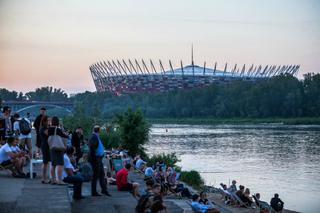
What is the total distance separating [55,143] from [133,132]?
45.4ft

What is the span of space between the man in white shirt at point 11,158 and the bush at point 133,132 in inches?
499

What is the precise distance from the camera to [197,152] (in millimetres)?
31656

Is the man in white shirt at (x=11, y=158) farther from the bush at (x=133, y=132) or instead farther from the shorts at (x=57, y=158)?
the bush at (x=133, y=132)

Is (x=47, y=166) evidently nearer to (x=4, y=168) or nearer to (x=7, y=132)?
(x=4, y=168)

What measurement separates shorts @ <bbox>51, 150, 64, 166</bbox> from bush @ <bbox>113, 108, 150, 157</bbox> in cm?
1350

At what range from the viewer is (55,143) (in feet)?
29.0

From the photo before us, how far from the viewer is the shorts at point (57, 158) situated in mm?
8836

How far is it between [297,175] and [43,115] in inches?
557

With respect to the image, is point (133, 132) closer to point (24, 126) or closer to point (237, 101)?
point (24, 126)

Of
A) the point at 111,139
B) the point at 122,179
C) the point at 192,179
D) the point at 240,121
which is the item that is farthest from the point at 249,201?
the point at 240,121

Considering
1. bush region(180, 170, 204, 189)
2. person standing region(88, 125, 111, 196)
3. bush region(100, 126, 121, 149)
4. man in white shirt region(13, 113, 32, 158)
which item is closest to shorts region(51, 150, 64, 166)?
person standing region(88, 125, 111, 196)

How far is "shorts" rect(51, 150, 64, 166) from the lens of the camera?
348 inches

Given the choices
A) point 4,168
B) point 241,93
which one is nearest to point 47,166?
point 4,168

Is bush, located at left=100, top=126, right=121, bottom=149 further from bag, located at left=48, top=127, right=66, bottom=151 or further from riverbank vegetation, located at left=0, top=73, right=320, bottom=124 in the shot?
riverbank vegetation, located at left=0, top=73, right=320, bottom=124
